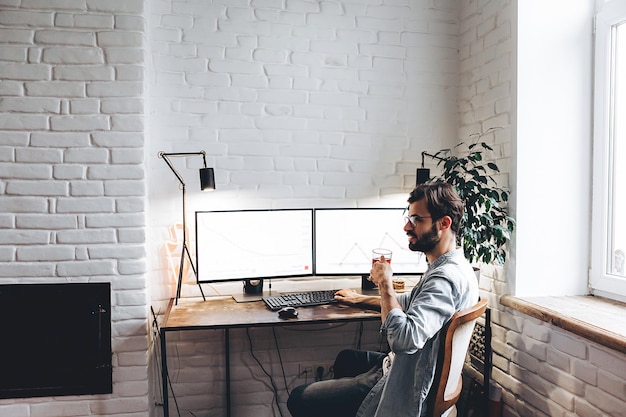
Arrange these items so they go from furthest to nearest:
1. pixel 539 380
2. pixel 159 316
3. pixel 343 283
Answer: pixel 343 283, pixel 159 316, pixel 539 380

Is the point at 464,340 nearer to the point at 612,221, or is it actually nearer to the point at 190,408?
the point at 612,221

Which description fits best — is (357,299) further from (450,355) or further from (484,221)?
(450,355)

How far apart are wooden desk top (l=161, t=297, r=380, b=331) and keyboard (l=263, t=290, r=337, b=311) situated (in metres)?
0.03

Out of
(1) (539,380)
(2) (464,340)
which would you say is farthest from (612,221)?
(2) (464,340)

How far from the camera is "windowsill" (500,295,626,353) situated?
1.83 metres

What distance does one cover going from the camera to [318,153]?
110 inches

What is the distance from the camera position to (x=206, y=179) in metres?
2.45

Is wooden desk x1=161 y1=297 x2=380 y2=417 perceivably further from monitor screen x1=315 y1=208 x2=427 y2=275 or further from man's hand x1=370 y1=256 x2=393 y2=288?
man's hand x1=370 y1=256 x2=393 y2=288

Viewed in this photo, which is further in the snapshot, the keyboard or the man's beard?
→ the keyboard

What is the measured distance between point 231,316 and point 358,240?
78cm

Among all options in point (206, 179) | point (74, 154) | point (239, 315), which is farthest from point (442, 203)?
point (74, 154)

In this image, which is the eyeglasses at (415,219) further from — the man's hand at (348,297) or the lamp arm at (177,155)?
the lamp arm at (177,155)

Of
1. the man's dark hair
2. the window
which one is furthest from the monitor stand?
the window

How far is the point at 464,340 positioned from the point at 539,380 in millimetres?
821
